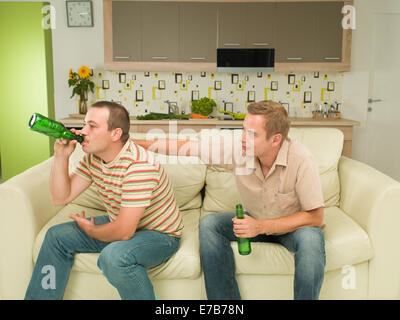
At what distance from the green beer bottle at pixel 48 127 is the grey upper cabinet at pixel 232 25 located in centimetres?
323

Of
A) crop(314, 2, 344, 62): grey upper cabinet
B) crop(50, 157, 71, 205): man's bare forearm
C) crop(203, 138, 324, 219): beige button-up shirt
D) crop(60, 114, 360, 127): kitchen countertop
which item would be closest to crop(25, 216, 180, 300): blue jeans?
crop(50, 157, 71, 205): man's bare forearm

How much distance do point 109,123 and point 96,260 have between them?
62cm

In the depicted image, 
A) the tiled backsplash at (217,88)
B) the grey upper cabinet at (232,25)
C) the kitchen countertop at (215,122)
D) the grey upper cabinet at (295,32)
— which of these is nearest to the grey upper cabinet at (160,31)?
the tiled backsplash at (217,88)

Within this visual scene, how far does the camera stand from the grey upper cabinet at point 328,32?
15.1 ft

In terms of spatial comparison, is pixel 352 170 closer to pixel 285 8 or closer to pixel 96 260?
pixel 96 260

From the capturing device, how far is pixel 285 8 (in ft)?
15.2

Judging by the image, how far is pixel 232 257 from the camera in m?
1.88

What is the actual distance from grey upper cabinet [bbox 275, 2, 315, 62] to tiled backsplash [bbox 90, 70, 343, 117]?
363 millimetres

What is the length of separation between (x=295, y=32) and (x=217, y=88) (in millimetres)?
1089

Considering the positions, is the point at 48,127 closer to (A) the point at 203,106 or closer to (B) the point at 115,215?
(B) the point at 115,215

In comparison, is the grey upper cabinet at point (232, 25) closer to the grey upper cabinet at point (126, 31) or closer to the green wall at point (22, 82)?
the grey upper cabinet at point (126, 31)

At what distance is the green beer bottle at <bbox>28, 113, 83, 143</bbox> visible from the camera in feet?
5.33

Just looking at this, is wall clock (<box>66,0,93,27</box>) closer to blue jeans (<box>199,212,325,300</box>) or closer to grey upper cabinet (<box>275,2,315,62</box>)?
grey upper cabinet (<box>275,2,315,62</box>)
